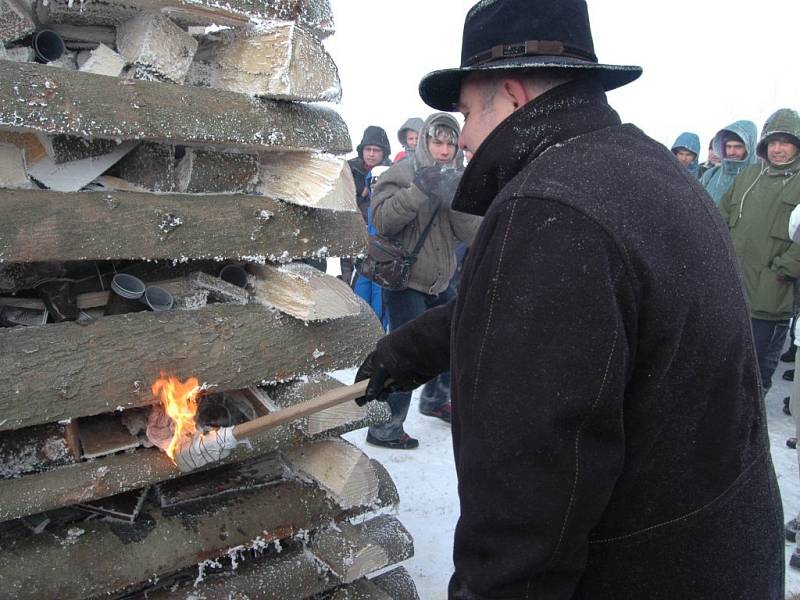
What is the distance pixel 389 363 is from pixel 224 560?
103 cm

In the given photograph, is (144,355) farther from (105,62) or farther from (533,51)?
(533,51)

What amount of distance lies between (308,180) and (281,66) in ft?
1.24

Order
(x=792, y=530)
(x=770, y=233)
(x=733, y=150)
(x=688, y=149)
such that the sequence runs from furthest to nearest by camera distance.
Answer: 1. (x=688, y=149)
2. (x=733, y=150)
3. (x=770, y=233)
4. (x=792, y=530)

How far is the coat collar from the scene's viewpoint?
1.58 m

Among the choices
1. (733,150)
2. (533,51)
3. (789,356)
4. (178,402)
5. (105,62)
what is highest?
(533,51)

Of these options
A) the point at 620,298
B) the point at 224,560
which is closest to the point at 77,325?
the point at 224,560

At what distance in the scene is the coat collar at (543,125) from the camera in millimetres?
1582

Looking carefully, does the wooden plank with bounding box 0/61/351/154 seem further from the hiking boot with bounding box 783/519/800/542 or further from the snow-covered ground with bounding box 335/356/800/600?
the hiking boot with bounding box 783/519/800/542

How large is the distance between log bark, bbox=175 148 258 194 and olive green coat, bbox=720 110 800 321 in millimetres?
4388

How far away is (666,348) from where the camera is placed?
4.64 ft

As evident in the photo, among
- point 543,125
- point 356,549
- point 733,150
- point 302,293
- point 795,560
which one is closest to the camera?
point 543,125

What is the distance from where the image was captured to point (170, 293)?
2.37 meters

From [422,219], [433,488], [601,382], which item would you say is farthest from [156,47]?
[433,488]

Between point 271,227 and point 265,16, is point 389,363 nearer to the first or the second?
point 271,227
